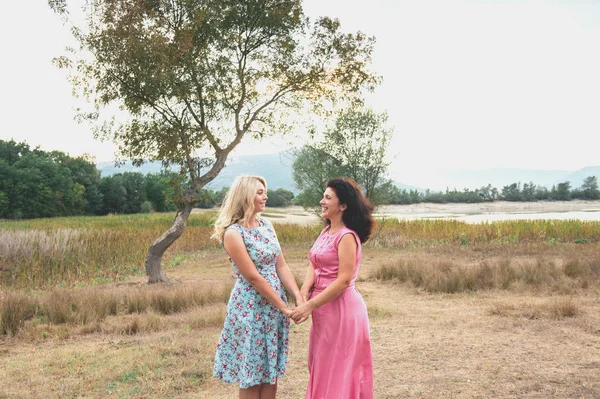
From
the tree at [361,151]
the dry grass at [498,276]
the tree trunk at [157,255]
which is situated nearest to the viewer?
the dry grass at [498,276]

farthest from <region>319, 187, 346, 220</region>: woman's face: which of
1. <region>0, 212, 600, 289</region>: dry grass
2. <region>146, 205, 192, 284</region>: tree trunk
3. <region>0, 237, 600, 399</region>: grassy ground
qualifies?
<region>0, 212, 600, 289</region>: dry grass

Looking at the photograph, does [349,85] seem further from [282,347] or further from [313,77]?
[282,347]

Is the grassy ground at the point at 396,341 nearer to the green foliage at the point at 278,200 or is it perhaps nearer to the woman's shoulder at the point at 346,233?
the woman's shoulder at the point at 346,233

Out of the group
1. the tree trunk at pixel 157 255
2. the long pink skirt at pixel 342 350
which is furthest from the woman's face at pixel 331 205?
the tree trunk at pixel 157 255

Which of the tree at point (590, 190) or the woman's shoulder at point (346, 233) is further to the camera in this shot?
the tree at point (590, 190)

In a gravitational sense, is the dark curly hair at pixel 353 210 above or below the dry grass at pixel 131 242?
above

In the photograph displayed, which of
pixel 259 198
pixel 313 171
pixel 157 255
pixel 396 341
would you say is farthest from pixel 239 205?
pixel 313 171

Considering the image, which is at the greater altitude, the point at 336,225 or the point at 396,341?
the point at 336,225

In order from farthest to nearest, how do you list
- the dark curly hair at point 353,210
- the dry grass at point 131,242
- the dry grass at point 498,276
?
the dry grass at point 131,242
the dry grass at point 498,276
the dark curly hair at point 353,210

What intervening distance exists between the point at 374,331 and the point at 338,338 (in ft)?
13.5

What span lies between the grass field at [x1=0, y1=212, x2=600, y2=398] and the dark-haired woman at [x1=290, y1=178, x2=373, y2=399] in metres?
1.66

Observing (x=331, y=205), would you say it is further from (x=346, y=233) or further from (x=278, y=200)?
(x=278, y=200)

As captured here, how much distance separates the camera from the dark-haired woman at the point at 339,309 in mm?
3314

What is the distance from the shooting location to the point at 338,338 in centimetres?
336
